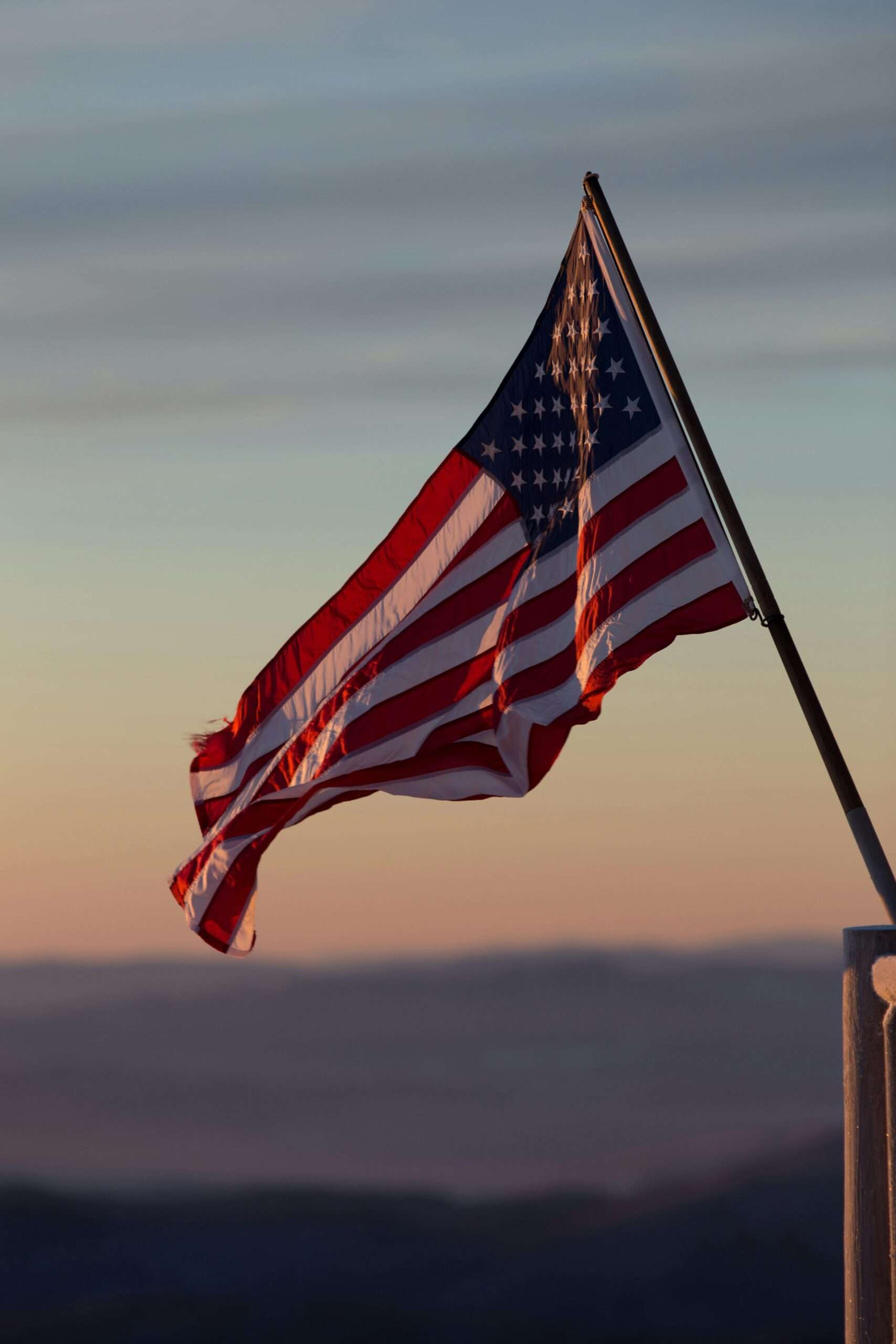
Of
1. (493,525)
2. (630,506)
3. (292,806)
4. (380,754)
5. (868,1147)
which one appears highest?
(493,525)

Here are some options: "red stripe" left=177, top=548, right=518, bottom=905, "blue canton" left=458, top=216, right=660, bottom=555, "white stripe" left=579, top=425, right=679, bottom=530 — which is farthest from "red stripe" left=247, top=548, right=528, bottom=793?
"white stripe" left=579, top=425, right=679, bottom=530

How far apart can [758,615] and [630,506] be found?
1.79 m

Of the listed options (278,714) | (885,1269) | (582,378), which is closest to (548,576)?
(582,378)

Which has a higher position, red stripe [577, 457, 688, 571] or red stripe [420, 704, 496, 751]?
red stripe [577, 457, 688, 571]

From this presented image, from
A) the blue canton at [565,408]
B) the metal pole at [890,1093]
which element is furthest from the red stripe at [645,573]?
the metal pole at [890,1093]

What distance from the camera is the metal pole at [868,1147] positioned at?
49.4 feet

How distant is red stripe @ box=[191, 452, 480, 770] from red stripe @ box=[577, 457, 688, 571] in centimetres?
173

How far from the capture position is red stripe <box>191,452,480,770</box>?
18.4 metres

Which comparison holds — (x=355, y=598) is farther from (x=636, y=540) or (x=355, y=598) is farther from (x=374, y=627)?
(x=636, y=540)

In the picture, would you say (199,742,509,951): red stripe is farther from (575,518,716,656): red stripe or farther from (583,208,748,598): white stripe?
(583,208,748,598): white stripe

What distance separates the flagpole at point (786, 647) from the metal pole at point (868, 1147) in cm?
46

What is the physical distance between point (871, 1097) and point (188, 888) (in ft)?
23.9

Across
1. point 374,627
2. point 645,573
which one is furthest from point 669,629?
point 374,627

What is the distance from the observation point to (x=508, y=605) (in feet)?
57.8
